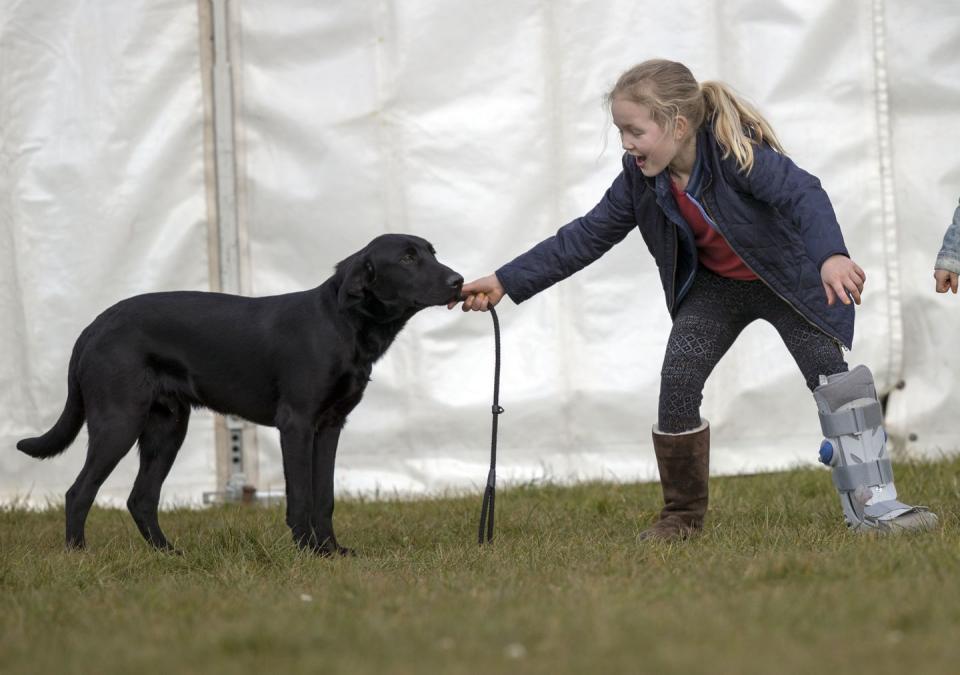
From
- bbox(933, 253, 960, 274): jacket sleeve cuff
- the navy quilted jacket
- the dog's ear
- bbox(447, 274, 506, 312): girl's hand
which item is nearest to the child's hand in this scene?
bbox(933, 253, 960, 274): jacket sleeve cuff

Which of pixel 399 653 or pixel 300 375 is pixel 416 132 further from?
pixel 399 653

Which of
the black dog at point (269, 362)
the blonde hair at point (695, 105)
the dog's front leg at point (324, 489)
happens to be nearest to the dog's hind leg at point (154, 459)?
the black dog at point (269, 362)

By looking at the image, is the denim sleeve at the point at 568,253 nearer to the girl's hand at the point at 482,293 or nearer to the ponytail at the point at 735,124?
the girl's hand at the point at 482,293

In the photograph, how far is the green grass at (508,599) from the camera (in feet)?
7.19

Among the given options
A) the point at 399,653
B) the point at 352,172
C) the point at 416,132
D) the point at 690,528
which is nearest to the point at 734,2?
the point at 416,132

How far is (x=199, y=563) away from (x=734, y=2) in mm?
3736

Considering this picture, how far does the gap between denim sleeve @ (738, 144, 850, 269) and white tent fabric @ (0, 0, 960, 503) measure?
203 centimetres

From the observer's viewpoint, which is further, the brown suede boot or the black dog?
the brown suede boot

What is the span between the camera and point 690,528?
13.2 feet

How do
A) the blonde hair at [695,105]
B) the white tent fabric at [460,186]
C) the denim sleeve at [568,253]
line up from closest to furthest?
the blonde hair at [695,105] < the denim sleeve at [568,253] < the white tent fabric at [460,186]

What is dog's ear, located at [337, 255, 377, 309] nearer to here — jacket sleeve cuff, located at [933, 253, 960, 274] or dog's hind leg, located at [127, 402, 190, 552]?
dog's hind leg, located at [127, 402, 190, 552]

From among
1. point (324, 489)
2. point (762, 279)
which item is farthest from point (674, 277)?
point (324, 489)

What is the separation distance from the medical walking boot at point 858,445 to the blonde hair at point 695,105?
759mm

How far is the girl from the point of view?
373cm
